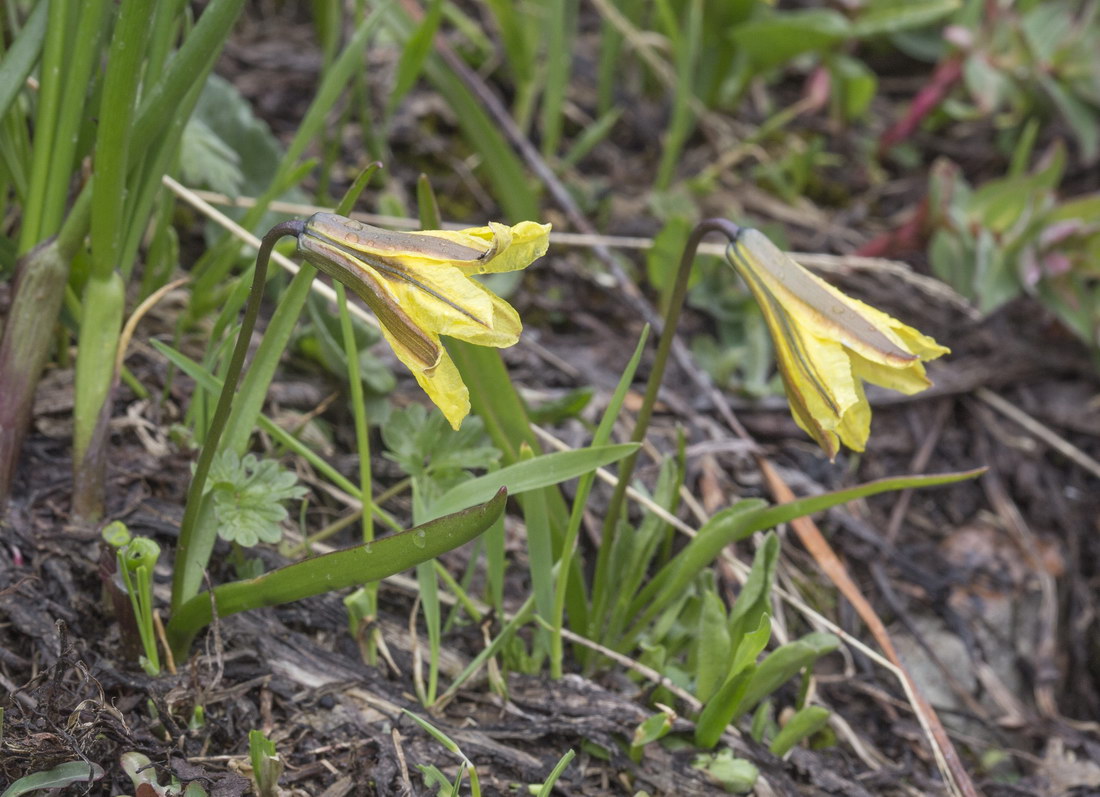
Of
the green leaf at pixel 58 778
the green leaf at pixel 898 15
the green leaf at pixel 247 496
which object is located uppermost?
the green leaf at pixel 898 15

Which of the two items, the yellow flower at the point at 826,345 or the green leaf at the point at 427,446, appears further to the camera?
the green leaf at the point at 427,446

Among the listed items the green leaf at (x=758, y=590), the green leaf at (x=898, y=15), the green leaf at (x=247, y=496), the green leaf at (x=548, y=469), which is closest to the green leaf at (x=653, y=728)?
the green leaf at (x=758, y=590)

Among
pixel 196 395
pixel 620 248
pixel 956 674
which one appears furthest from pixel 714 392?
pixel 196 395

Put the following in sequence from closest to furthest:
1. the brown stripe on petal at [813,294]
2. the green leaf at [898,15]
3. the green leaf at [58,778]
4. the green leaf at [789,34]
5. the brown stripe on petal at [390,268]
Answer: the brown stripe on petal at [390,268] → the green leaf at [58,778] → the brown stripe on petal at [813,294] → the green leaf at [789,34] → the green leaf at [898,15]

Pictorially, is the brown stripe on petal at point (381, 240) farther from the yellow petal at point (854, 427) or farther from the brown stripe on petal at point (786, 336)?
the yellow petal at point (854, 427)

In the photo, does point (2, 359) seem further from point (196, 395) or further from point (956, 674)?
point (956, 674)

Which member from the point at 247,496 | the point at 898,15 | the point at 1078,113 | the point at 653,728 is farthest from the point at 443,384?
the point at 1078,113

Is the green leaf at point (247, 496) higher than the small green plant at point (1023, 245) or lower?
lower

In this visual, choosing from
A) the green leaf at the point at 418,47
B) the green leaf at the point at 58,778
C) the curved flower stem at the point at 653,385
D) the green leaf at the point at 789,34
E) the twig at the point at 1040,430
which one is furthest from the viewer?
the green leaf at the point at 789,34
